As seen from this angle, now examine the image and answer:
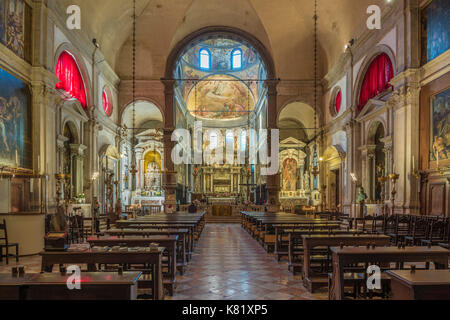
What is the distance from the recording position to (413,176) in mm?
13148

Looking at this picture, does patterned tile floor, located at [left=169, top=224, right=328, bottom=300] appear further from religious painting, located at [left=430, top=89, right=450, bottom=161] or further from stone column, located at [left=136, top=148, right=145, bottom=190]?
stone column, located at [left=136, top=148, right=145, bottom=190]

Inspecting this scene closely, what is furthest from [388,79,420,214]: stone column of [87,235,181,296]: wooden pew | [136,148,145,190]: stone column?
[136,148,145,190]: stone column

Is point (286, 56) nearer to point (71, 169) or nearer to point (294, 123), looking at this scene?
point (294, 123)

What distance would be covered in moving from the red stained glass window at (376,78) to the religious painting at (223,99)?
19.7m

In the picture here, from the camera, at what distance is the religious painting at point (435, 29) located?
38.9 ft

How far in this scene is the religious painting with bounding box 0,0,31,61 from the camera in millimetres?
11133

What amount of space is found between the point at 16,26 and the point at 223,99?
27663 mm

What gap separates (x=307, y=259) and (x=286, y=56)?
20.4m

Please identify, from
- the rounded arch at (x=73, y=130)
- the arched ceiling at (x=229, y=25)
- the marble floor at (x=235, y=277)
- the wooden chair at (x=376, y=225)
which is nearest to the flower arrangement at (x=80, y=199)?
the rounded arch at (x=73, y=130)

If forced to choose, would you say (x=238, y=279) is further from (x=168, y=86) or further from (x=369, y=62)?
(x=168, y=86)

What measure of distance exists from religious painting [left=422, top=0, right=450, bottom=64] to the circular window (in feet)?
54.2

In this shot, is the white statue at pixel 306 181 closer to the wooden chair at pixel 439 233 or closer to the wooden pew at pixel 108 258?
the wooden chair at pixel 439 233

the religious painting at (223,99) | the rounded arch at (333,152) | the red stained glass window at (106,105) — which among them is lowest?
the rounded arch at (333,152)

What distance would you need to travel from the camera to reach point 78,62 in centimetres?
1728
